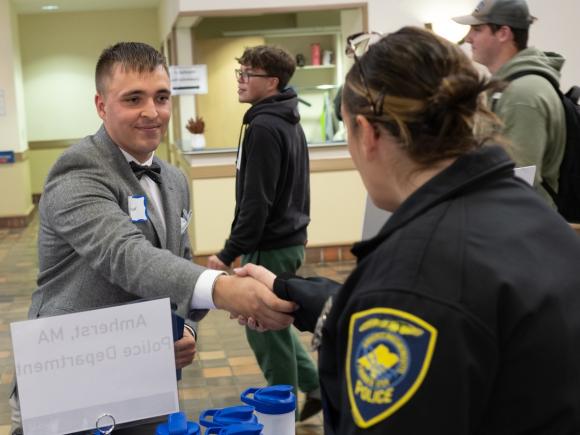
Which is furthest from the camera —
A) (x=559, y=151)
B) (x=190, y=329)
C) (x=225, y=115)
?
(x=225, y=115)

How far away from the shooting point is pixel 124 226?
75.3 inches

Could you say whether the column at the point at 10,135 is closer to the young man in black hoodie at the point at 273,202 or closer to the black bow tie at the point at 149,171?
the young man in black hoodie at the point at 273,202

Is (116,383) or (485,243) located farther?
(116,383)

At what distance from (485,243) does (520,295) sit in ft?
0.27

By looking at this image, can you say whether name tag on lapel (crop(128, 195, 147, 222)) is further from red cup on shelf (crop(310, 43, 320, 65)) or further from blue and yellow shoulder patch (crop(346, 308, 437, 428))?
red cup on shelf (crop(310, 43, 320, 65))

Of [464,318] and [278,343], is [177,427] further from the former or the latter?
[278,343]

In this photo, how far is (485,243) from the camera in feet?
3.57

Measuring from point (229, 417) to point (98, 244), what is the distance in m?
0.50

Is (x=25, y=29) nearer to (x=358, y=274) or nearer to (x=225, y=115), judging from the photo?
(x=225, y=115)

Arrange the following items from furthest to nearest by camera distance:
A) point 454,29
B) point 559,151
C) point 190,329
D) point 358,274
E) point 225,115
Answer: point 225,115
point 454,29
point 559,151
point 190,329
point 358,274

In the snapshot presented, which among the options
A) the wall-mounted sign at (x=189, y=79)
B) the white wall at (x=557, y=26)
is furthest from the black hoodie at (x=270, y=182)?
the white wall at (x=557, y=26)

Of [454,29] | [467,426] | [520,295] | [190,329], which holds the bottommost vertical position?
[190,329]

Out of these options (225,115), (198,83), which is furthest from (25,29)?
(198,83)

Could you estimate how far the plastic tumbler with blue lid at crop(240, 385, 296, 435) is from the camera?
70.2 inches
